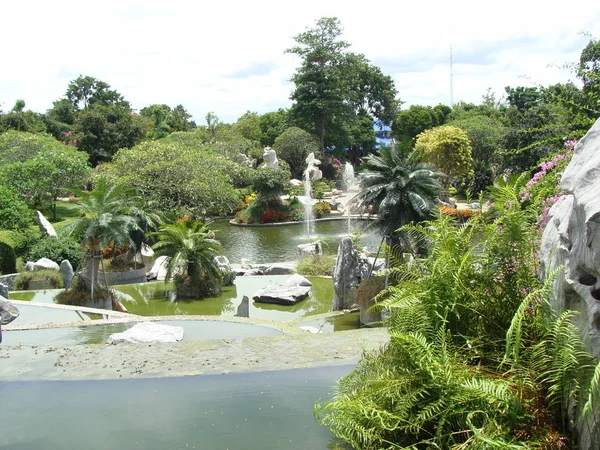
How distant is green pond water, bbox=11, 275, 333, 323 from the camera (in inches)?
601

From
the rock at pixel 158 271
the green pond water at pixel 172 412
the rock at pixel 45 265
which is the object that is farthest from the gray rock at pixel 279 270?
the green pond water at pixel 172 412

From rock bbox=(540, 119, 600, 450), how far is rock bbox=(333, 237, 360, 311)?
955 cm

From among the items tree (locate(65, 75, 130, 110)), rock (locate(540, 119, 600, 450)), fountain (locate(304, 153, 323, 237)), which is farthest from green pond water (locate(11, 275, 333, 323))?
tree (locate(65, 75, 130, 110))

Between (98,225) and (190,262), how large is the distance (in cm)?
262

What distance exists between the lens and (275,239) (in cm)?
2944

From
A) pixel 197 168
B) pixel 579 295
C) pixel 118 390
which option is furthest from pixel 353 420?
pixel 197 168

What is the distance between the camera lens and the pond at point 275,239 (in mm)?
25172

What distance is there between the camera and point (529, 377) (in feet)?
15.6

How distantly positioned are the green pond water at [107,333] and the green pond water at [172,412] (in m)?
2.91

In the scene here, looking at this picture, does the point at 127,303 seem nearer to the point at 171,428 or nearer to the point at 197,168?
the point at 171,428

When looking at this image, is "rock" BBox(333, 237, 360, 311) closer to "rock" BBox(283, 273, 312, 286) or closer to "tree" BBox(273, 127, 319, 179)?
"rock" BBox(283, 273, 312, 286)

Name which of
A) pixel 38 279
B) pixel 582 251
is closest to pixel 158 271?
pixel 38 279

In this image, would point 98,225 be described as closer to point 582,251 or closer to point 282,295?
point 282,295

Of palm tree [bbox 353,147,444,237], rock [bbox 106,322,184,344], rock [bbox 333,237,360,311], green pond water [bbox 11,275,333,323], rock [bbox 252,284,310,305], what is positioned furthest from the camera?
rock [bbox 252,284,310,305]
